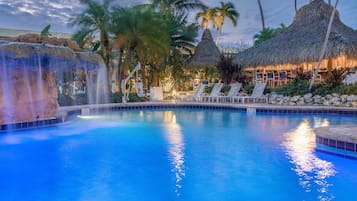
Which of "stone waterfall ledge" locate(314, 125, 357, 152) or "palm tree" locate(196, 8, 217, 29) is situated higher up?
"palm tree" locate(196, 8, 217, 29)

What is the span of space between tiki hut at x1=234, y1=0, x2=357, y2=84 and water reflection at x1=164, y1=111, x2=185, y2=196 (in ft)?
29.4

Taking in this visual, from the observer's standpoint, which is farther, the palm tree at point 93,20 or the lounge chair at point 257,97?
the palm tree at point 93,20

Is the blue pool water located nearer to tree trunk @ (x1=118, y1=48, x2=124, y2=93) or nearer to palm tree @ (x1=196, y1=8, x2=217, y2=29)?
tree trunk @ (x1=118, y1=48, x2=124, y2=93)

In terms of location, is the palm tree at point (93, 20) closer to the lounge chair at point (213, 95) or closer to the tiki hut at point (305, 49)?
the lounge chair at point (213, 95)

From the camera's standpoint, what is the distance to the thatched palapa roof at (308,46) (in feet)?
51.5

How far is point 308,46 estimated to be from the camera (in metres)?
17.0

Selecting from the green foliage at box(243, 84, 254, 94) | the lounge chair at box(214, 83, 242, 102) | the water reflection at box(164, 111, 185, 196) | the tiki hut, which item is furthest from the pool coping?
the tiki hut

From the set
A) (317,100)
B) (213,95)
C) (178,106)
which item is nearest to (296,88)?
(317,100)

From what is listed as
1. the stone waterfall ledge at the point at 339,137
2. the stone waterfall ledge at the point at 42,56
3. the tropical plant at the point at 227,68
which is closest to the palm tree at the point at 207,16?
the tropical plant at the point at 227,68

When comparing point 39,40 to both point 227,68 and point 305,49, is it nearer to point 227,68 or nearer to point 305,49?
point 227,68

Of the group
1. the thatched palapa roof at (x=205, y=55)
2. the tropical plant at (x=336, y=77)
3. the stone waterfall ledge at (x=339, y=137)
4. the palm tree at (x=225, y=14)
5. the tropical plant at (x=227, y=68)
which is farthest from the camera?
the palm tree at (x=225, y=14)

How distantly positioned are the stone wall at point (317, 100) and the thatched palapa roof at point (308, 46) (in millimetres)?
2556

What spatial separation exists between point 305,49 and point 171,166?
1343 centimetres

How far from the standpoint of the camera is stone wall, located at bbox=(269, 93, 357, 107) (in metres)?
13.3
